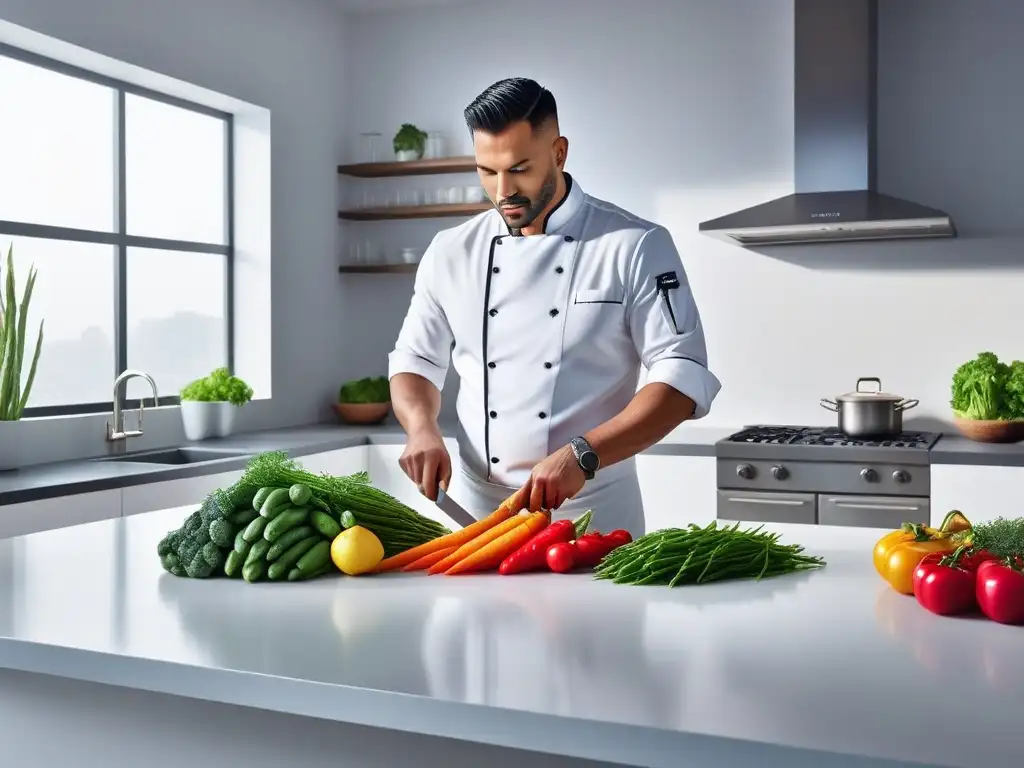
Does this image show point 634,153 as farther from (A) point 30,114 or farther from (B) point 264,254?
(A) point 30,114

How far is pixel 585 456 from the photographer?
1.77 metres

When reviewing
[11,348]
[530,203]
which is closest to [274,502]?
[530,203]

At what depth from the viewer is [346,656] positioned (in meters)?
1.17

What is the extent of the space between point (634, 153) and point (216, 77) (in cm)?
170

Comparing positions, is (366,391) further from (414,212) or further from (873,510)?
(873,510)

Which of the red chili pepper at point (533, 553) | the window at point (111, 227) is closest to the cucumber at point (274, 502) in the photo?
the red chili pepper at point (533, 553)

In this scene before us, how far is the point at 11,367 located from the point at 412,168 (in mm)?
2048

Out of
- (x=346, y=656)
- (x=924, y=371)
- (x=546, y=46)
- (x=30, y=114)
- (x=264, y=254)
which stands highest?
(x=546, y=46)

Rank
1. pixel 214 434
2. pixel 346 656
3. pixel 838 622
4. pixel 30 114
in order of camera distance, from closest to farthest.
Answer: pixel 346 656
pixel 838 622
pixel 30 114
pixel 214 434

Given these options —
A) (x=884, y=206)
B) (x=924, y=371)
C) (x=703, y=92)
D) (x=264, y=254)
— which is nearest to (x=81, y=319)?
(x=264, y=254)

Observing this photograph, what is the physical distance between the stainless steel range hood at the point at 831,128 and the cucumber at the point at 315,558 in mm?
2617

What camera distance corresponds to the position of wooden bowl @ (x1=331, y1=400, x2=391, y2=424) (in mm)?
4574

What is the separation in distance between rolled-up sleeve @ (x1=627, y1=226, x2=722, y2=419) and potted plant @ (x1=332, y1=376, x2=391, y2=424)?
2492 millimetres

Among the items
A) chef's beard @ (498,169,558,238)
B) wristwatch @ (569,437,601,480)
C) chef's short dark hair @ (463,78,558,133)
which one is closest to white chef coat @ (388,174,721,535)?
chef's beard @ (498,169,558,238)
